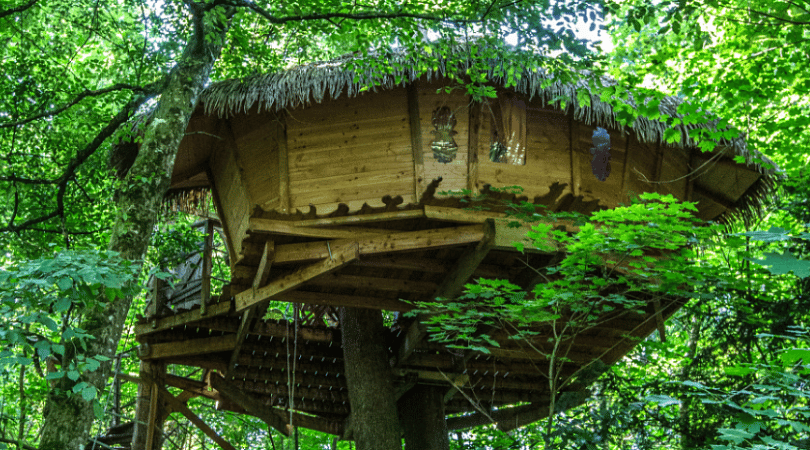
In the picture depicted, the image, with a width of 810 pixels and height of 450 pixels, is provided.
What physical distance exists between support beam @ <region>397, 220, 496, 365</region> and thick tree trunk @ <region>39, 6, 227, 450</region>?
8.98ft

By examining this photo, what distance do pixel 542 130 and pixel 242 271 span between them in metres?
3.22

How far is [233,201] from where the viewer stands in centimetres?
709

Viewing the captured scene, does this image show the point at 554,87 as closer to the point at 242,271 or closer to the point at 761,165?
the point at 761,165

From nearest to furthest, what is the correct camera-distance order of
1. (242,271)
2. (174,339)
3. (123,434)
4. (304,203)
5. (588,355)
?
1. (304,203)
2. (242,271)
3. (174,339)
4. (588,355)
5. (123,434)

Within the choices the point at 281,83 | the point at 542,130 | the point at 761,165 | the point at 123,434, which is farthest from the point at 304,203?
the point at 123,434

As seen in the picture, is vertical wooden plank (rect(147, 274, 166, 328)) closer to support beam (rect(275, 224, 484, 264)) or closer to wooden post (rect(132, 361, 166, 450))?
wooden post (rect(132, 361, 166, 450))

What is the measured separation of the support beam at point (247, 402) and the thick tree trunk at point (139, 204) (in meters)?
4.18

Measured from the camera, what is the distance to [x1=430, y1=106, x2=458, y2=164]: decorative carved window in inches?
247

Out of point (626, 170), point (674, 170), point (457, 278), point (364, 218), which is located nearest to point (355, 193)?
point (364, 218)

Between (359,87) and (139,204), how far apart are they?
238 cm

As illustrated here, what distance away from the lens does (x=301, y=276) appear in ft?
20.9

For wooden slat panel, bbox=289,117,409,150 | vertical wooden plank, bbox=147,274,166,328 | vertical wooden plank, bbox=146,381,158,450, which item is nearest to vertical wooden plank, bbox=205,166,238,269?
vertical wooden plank, bbox=147,274,166,328

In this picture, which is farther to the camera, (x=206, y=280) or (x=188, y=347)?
(x=188, y=347)

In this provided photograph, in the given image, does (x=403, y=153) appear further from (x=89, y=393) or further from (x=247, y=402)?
(x=247, y=402)
